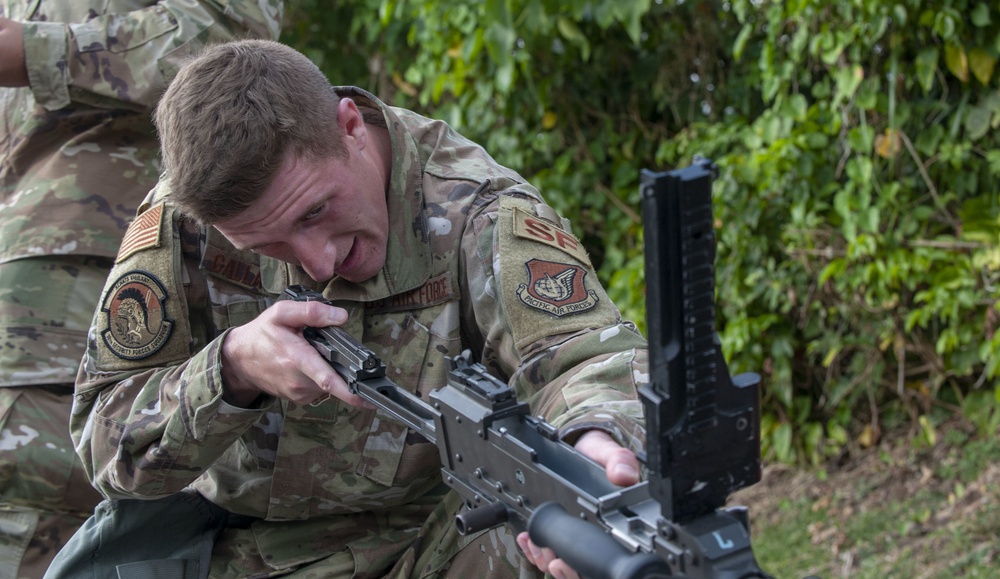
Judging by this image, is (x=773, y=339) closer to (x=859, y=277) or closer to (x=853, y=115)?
(x=859, y=277)

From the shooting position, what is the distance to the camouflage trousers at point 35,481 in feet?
10.0

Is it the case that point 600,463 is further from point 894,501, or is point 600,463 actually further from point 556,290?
point 894,501

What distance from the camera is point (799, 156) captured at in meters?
4.55

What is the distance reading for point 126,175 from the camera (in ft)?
10.6

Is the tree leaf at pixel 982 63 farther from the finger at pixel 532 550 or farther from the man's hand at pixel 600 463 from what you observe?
the finger at pixel 532 550

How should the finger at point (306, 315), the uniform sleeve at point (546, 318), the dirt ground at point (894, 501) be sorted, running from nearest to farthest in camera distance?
the uniform sleeve at point (546, 318) → the finger at point (306, 315) → the dirt ground at point (894, 501)

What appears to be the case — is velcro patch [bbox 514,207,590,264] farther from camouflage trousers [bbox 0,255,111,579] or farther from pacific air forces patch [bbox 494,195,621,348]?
camouflage trousers [bbox 0,255,111,579]

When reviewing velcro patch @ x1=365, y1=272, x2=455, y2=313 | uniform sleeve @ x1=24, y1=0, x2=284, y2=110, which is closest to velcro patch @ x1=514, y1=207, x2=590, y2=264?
velcro patch @ x1=365, y1=272, x2=455, y2=313

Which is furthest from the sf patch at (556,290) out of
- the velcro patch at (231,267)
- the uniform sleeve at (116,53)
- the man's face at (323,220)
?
the uniform sleeve at (116,53)

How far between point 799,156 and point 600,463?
3.09 meters

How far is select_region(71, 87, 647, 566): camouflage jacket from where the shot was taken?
229 centimetres

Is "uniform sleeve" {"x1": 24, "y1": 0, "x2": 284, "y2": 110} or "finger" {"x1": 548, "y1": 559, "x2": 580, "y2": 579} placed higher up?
"uniform sleeve" {"x1": 24, "y1": 0, "x2": 284, "y2": 110}

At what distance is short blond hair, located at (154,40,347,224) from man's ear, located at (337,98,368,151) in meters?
0.03

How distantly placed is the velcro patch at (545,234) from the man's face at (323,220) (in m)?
0.28
